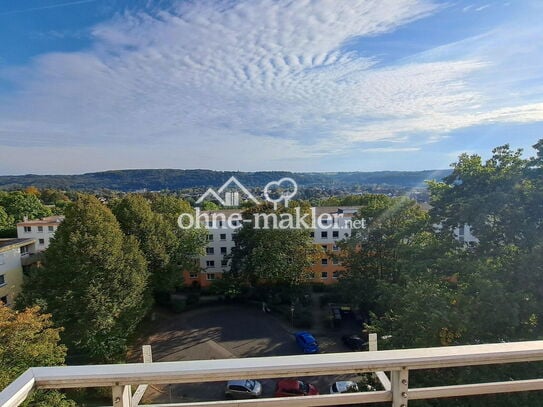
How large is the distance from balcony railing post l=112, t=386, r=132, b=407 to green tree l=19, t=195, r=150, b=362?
435 inches

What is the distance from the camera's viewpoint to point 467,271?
7.59 metres

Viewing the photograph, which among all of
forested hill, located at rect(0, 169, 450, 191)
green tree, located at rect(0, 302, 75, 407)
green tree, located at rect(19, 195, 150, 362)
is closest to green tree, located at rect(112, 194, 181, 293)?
green tree, located at rect(19, 195, 150, 362)

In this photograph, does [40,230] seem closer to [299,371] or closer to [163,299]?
[163,299]

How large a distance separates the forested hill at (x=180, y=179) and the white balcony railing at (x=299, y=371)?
9026 centimetres

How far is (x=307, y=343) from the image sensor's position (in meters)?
14.1


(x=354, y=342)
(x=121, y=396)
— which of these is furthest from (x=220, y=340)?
(x=121, y=396)

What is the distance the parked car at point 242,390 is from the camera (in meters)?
10.7

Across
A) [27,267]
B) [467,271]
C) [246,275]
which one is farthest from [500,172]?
[27,267]

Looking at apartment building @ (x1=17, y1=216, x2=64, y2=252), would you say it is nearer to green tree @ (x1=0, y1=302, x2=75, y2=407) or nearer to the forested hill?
green tree @ (x1=0, y1=302, x2=75, y2=407)

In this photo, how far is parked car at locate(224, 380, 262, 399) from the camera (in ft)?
35.0

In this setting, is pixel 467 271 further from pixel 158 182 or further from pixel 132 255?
pixel 158 182

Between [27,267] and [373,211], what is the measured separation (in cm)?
1763

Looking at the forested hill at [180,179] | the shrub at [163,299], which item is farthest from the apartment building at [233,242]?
the forested hill at [180,179]

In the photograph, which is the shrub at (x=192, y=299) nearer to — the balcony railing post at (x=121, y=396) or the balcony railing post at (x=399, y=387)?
the balcony railing post at (x=121, y=396)
